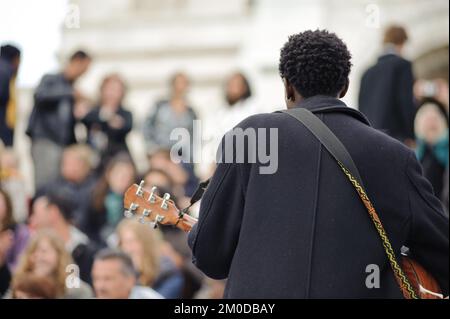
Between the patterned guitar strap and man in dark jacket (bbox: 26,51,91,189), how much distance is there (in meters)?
7.09

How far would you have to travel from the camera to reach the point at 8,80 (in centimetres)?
1055

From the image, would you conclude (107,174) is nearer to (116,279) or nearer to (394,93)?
(394,93)

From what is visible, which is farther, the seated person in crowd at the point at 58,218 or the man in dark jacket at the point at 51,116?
the man in dark jacket at the point at 51,116

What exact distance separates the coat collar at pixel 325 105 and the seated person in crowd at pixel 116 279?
3.01 metres

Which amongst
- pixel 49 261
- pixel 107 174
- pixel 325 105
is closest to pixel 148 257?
pixel 49 261

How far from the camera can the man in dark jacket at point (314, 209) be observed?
→ 3.81 metres

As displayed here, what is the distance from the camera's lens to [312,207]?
12.6ft

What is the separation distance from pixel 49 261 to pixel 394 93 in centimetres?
344

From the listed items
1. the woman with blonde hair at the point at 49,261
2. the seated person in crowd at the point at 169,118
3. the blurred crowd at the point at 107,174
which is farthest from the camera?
the seated person in crowd at the point at 169,118

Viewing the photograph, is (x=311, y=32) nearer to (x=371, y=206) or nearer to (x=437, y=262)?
(x=371, y=206)

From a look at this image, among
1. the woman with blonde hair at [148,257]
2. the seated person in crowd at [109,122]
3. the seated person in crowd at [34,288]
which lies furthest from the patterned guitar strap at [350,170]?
the seated person in crowd at [109,122]

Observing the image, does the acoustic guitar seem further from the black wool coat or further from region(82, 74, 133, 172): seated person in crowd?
region(82, 74, 133, 172): seated person in crowd

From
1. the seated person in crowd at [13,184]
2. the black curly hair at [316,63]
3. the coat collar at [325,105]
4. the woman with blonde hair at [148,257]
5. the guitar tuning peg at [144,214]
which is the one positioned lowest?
the woman with blonde hair at [148,257]

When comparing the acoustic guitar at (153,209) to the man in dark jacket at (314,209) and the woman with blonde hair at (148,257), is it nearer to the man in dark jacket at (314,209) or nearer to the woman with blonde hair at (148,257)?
the man in dark jacket at (314,209)
